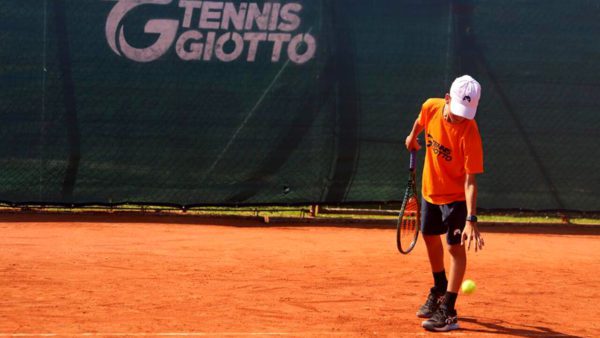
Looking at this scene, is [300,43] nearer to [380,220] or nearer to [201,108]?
[201,108]

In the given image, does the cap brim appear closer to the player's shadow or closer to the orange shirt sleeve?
the orange shirt sleeve

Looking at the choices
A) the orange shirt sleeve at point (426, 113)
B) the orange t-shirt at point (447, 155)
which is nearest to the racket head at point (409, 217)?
the orange t-shirt at point (447, 155)

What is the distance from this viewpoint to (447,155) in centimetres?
636

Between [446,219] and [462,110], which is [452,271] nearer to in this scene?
[446,219]

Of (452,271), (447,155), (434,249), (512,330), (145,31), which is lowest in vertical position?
(512,330)

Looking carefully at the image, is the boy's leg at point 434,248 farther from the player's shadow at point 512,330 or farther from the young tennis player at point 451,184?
the player's shadow at point 512,330

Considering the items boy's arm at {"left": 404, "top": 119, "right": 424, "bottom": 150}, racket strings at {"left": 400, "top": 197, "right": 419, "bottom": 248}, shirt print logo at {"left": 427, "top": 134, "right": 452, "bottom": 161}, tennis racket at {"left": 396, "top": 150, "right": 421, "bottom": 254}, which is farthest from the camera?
Answer: racket strings at {"left": 400, "top": 197, "right": 419, "bottom": 248}

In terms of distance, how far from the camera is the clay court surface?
248 inches

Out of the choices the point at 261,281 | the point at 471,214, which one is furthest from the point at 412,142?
the point at 261,281

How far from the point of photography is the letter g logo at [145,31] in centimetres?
1104

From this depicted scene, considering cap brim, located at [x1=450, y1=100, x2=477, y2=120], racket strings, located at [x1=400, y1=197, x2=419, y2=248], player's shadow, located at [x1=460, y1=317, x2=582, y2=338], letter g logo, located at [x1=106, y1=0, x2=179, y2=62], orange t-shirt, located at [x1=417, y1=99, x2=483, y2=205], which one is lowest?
player's shadow, located at [x1=460, y1=317, x2=582, y2=338]

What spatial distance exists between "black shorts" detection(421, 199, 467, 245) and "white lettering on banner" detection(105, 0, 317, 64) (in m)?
4.91

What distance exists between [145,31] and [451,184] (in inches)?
223

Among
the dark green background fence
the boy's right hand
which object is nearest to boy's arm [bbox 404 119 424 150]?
the boy's right hand
